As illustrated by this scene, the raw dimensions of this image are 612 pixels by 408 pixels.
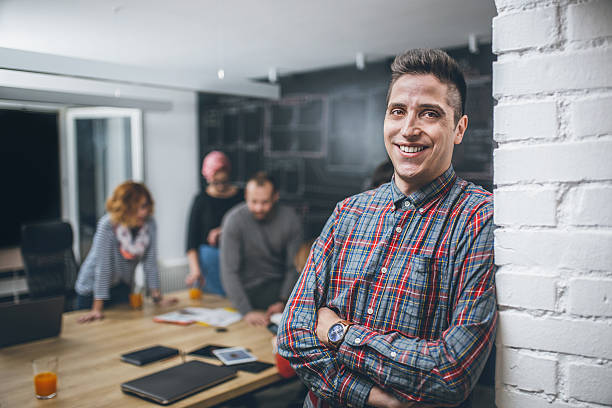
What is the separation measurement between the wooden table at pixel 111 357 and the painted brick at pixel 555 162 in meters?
1.31

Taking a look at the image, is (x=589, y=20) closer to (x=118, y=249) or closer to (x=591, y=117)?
(x=591, y=117)

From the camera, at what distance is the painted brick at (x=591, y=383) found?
0.86 m

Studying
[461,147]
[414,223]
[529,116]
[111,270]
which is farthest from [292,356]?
[461,147]

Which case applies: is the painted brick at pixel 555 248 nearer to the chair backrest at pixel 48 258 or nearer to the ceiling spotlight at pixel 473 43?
the ceiling spotlight at pixel 473 43

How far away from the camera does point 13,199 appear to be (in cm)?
486

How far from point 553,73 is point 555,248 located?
30 centimetres

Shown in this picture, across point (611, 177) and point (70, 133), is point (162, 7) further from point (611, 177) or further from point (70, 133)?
point (70, 133)

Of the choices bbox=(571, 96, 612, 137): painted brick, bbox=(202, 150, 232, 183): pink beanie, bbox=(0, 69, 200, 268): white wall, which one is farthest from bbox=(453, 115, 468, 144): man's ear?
bbox=(0, 69, 200, 268): white wall

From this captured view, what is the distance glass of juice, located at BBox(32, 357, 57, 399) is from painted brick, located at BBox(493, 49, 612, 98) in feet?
5.52

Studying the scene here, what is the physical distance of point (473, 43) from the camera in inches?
130

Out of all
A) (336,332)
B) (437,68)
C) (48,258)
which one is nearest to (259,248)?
(48,258)

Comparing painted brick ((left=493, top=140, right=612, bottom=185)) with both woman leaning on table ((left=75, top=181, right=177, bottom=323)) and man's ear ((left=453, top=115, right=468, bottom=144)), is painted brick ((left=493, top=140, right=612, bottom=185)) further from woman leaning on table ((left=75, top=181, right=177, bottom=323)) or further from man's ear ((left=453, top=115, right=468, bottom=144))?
woman leaning on table ((left=75, top=181, right=177, bottom=323))

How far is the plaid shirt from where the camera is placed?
0.99m

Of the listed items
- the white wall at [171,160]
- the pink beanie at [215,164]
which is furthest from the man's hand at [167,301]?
the white wall at [171,160]
